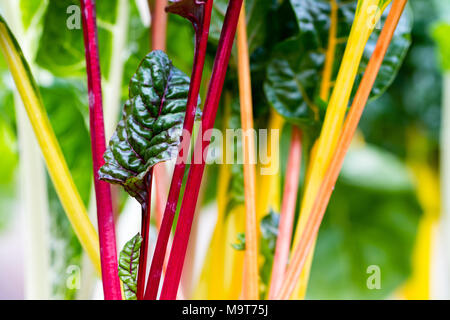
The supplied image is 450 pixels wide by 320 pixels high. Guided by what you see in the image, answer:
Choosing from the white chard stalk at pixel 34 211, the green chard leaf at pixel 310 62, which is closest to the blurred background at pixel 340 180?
the white chard stalk at pixel 34 211

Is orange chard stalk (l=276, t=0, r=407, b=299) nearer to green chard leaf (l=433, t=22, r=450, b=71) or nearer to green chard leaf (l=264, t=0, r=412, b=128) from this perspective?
green chard leaf (l=264, t=0, r=412, b=128)

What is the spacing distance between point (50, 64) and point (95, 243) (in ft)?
0.96

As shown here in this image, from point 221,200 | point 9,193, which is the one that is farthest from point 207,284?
point 9,193

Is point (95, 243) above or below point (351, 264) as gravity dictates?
above

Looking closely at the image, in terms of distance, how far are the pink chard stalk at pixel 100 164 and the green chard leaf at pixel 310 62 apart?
18cm

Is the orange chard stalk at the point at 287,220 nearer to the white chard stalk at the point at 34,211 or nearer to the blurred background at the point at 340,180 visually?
the blurred background at the point at 340,180

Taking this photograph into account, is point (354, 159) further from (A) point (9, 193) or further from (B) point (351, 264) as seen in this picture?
(A) point (9, 193)

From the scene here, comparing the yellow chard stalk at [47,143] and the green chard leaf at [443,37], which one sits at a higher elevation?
the green chard leaf at [443,37]

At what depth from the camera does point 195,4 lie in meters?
0.33

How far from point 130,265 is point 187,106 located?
13cm

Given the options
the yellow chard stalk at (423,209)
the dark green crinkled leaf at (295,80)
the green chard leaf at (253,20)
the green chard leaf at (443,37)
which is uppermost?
the green chard leaf at (443,37)

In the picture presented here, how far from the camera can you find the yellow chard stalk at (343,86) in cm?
36

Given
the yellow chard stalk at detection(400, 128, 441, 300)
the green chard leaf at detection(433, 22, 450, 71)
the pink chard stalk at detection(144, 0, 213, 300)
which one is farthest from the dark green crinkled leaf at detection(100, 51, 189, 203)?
the yellow chard stalk at detection(400, 128, 441, 300)

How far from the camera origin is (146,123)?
340mm
